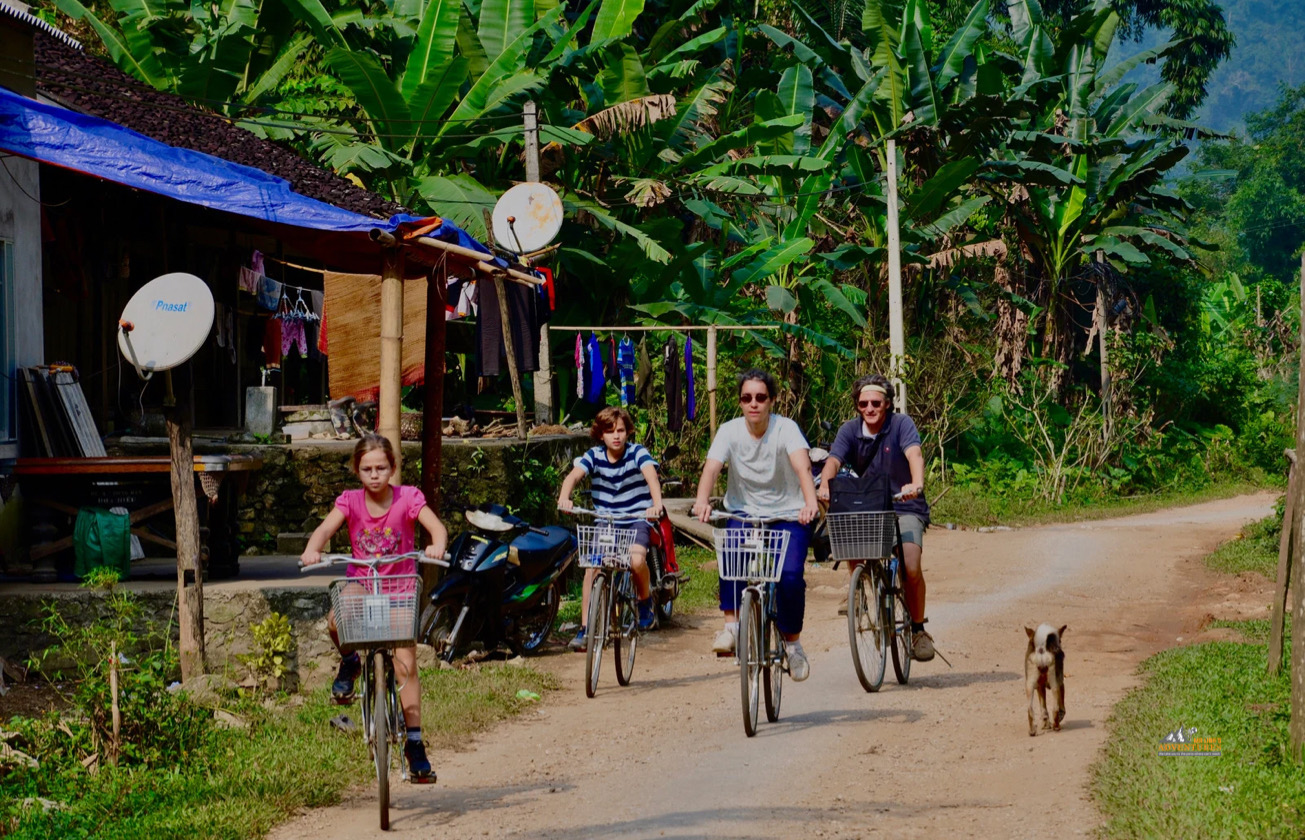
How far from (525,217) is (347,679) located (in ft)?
23.2

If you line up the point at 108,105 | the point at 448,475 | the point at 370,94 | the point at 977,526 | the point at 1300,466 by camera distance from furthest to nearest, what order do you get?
the point at 977,526 < the point at 370,94 < the point at 448,475 < the point at 108,105 < the point at 1300,466

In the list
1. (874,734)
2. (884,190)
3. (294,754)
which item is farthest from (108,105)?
(884,190)

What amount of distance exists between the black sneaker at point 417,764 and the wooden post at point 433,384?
13.1ft

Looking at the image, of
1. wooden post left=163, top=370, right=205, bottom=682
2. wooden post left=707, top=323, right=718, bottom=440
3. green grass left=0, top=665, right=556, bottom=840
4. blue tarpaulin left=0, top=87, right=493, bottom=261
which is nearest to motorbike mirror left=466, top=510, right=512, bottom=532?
green grass left=0, top=665, right=556, bottom=840

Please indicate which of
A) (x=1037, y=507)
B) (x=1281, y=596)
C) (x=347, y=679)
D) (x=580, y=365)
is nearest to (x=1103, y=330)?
(x=1037, y=507)

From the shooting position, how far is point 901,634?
8711mm

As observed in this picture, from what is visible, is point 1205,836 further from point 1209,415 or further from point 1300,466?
point 1209,415

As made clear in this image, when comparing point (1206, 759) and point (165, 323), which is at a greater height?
point (165, 323)

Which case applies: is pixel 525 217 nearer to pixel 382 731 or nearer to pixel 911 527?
pixel 911 527

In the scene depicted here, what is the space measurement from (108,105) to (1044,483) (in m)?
16.9

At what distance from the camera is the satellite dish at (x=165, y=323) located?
312 inches

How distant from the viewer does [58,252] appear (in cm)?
1231

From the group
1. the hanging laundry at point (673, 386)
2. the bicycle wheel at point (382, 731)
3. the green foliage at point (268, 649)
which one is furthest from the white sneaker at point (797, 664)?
the hanging laundry at point (673, 386)

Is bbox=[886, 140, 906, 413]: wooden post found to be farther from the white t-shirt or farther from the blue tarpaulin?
the white t-shirt
